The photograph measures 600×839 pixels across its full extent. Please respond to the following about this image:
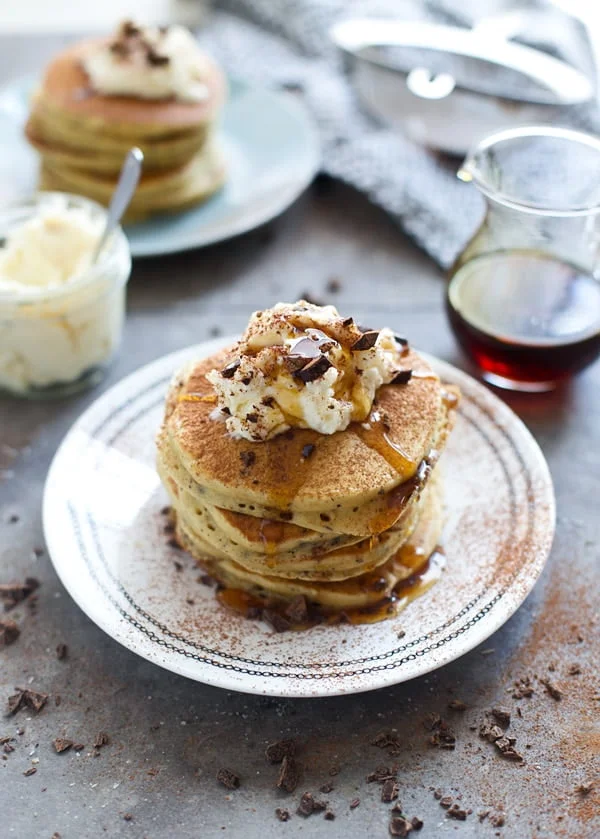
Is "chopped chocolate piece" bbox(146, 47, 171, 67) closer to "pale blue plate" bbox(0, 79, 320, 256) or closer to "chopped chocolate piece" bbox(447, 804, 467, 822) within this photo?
"pale blue plate" bbox(0, 79, 320, 256)

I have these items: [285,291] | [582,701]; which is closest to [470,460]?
[582,701]

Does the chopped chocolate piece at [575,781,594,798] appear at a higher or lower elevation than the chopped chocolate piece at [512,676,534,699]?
higher

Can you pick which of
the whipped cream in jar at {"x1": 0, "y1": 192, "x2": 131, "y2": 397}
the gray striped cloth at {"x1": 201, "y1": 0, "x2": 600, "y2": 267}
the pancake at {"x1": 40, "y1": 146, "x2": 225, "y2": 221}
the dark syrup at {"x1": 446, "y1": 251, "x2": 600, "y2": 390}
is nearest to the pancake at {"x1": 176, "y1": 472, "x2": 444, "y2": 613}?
the dark syrup at {"x1": 446, "y1": 251, "x2": 600, "y2": 390}

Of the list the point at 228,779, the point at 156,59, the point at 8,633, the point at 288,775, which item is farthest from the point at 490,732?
the point at 156,59

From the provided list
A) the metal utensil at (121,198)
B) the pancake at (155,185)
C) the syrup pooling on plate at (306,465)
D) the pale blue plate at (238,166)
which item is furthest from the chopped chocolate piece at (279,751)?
the pancake at (155,185)

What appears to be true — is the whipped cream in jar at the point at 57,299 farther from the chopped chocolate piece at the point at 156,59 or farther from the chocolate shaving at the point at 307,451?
the chocolate shaving at the point at 307,451

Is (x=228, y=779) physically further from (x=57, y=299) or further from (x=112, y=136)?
(x=112, y=136)
